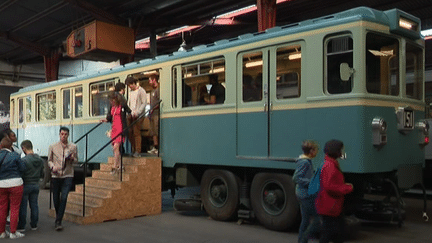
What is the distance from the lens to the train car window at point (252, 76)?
28.5 feet

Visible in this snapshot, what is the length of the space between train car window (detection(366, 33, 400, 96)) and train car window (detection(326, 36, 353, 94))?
28 cm

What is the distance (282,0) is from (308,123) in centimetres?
919

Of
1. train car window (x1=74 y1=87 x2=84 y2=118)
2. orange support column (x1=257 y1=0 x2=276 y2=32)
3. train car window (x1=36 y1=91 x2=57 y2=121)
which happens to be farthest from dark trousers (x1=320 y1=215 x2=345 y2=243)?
train car window (x1=36 y1=91 x2=57 y2=121)

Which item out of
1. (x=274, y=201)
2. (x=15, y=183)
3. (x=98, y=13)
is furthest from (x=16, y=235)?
(x=98, y=13)

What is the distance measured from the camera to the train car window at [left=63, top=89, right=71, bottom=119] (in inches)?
550

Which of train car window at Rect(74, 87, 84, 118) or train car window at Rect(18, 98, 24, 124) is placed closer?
train car window at Rect(74, 87, 84, 118)

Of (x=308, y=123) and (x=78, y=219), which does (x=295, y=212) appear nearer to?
(x=308, y=123)

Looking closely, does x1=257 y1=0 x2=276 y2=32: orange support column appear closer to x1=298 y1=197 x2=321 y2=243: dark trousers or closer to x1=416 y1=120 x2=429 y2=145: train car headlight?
x1=416 y1=120 x2=429 y2=145: train car headlight

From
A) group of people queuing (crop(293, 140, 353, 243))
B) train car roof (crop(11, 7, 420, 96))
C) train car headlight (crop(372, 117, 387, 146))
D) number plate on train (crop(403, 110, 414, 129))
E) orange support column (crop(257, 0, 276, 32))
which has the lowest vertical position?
group of people queuing (crop(293, 140, 353, 243))

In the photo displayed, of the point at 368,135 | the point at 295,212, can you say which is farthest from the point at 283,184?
the point at 368,135

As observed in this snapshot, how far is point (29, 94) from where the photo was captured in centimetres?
1639

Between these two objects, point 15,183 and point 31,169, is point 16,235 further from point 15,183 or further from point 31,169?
point 31,169

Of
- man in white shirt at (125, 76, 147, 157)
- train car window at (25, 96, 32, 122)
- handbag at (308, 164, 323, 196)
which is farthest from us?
train car window at (25, 96, 32, 122)

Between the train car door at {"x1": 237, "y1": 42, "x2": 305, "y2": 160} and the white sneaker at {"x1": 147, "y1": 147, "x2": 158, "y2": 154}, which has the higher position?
the train car door at {"x1": 237, "y1": 42, "x2": 305, "y2": 160}
